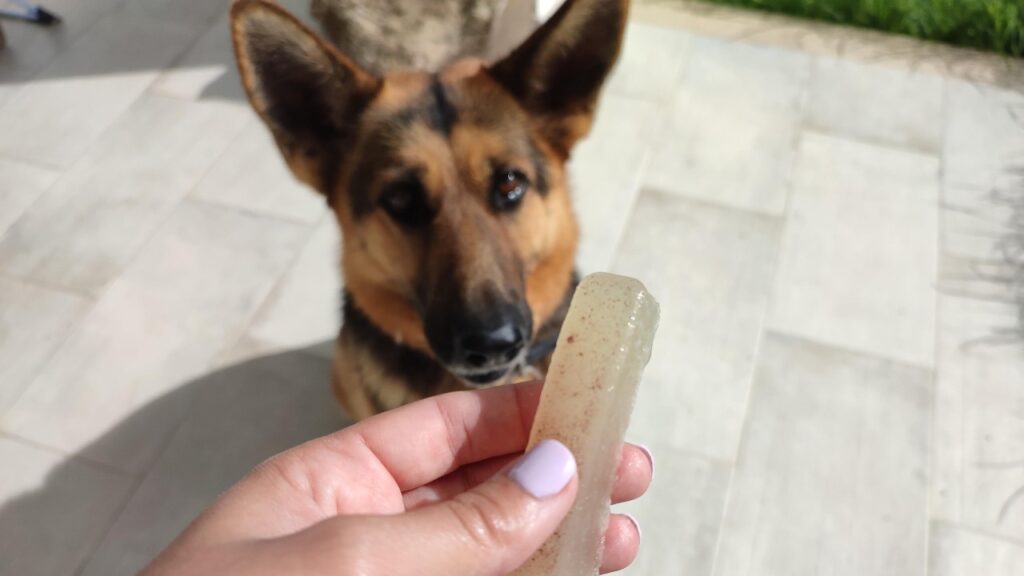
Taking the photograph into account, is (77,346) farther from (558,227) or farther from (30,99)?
(558,227)

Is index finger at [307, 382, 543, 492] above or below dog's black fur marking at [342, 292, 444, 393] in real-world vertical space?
above

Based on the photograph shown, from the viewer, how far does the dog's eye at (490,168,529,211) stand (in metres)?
1.55

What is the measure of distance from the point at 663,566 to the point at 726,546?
7.0 inches

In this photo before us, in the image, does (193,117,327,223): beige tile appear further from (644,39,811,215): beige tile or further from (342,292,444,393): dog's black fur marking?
(644,39,811,215): beige tile

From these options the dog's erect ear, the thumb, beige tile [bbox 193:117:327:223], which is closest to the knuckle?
the thumb

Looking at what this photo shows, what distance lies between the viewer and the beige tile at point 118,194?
8.46ft

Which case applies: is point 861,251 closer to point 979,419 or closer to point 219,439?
point 979,419

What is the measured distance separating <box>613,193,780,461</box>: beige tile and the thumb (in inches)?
47.2

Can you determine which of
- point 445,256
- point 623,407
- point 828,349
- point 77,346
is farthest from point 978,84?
point 77,346

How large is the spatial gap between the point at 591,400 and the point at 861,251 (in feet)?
6.30

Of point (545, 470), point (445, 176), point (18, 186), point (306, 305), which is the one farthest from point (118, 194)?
point (545, 470)

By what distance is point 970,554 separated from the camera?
6.11 ft

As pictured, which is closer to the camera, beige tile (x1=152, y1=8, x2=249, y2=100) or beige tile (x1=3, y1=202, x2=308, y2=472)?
beige tile (x1=3, y1=202, x2=308, y2=472)

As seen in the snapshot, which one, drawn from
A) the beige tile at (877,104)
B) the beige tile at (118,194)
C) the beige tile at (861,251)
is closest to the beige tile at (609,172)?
the beige tile at (861,251)
